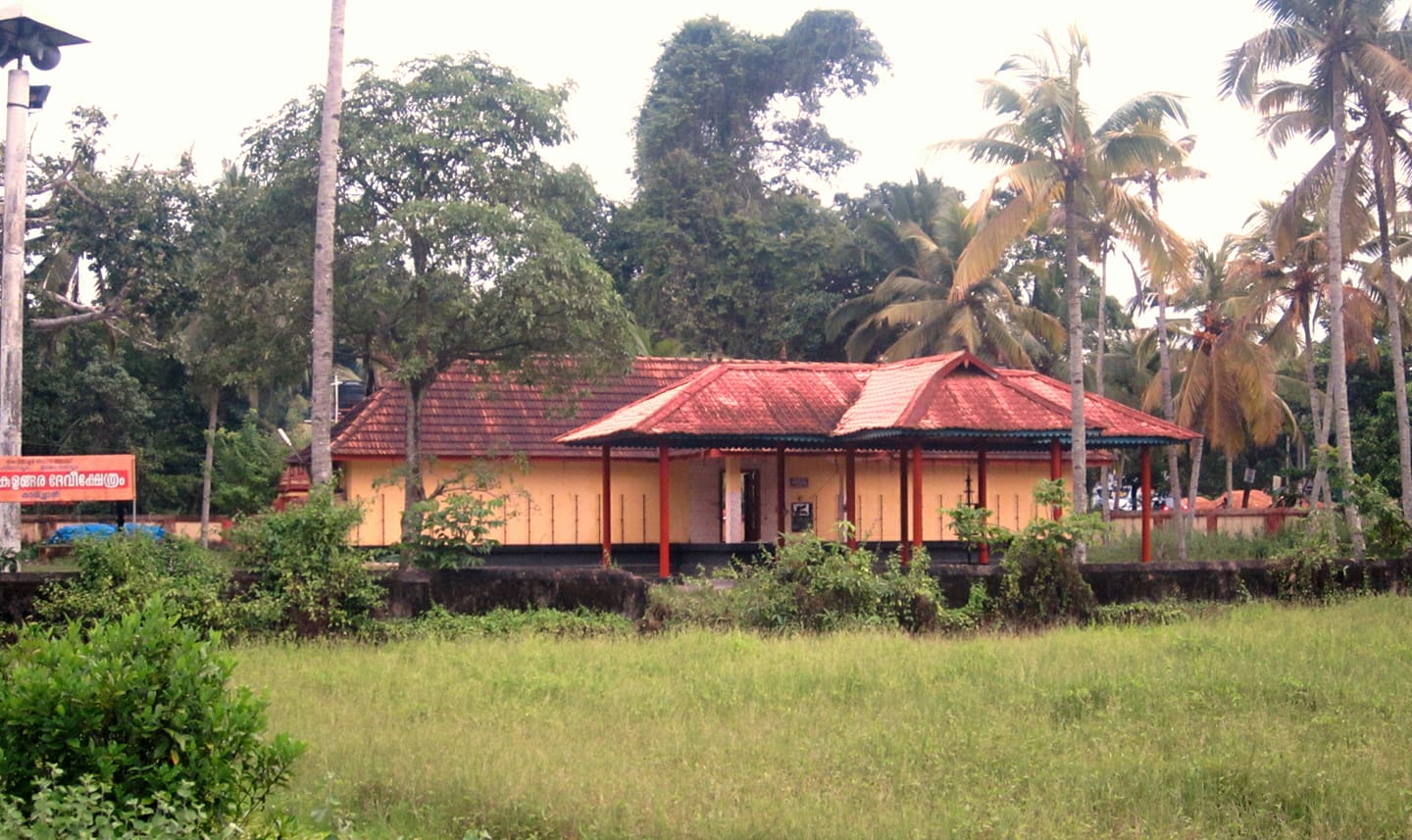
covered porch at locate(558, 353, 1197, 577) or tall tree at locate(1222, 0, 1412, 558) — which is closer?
covered porch at locate(558, 353, 1197, 577)

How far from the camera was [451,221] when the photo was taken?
1859 centimetres

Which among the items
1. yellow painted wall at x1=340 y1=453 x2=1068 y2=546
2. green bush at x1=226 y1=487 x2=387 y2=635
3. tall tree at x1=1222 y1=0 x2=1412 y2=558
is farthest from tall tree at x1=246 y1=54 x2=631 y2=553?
A: tall tree at x1=1222 y1=0 x2=1412 y2=558

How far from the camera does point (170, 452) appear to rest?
41.8 meters

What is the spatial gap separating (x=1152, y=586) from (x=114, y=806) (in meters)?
13.1

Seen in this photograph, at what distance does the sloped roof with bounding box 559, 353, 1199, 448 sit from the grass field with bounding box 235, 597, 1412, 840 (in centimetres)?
767

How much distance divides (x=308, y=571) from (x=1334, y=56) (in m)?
18.7

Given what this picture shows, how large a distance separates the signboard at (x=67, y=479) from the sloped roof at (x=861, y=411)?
7791 millimetres

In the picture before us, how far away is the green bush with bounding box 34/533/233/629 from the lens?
13.5m

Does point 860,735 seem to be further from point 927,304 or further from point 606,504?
point 927,304

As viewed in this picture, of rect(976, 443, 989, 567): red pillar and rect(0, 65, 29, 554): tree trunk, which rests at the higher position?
rect(0, 65, 29, 554): tree trunk

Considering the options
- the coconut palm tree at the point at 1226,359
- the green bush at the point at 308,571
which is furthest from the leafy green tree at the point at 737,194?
the green bush at the point at 308,571

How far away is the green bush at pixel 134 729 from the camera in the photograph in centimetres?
587

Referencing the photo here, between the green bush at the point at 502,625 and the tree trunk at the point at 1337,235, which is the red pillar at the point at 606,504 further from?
the tree trunk at the point at 1337,235

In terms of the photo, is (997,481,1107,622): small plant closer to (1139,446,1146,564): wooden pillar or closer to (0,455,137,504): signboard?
(1139,446,1146,564): wooden pillar
